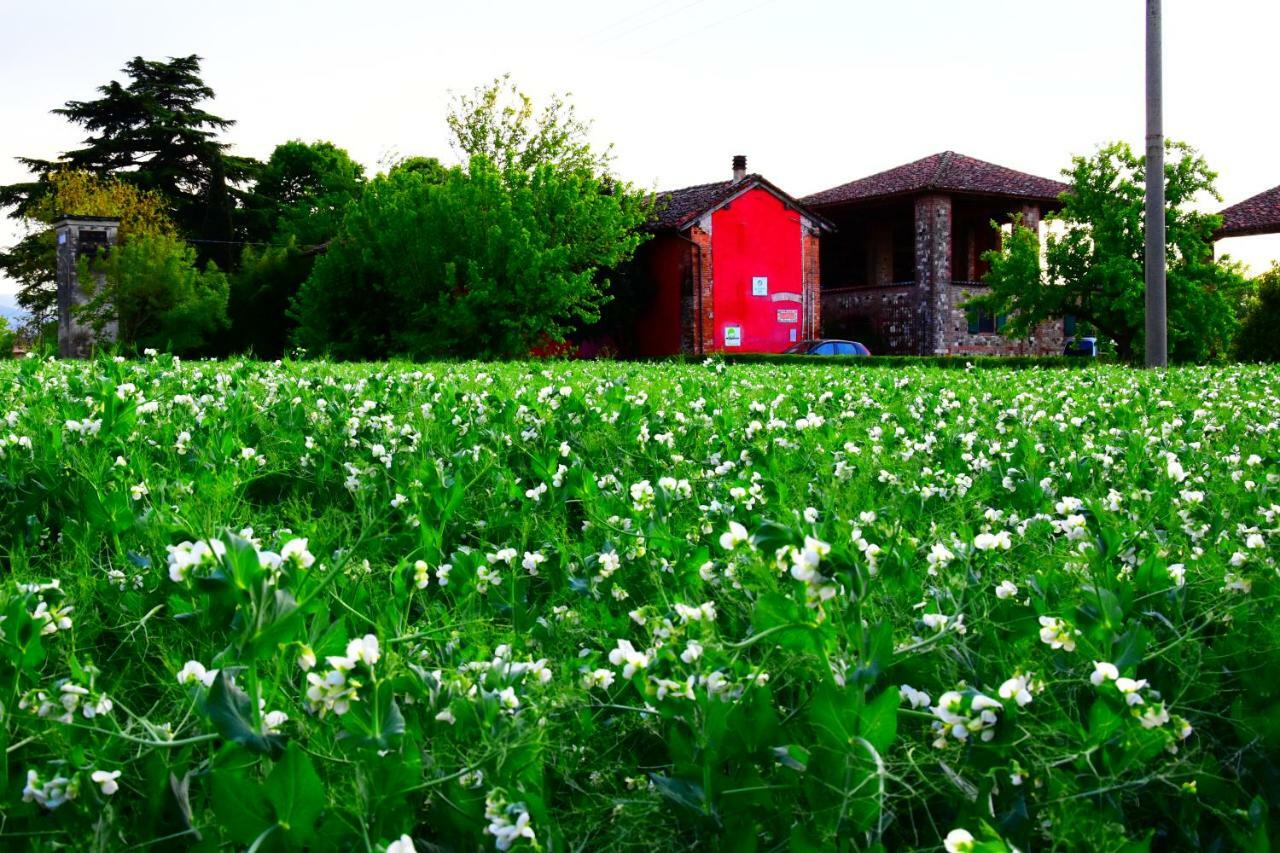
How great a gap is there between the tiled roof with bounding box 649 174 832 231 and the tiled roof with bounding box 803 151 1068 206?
2788 millimetres

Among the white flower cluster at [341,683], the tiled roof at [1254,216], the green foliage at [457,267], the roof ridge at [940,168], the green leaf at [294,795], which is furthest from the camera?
the roof ridge at [940,168]

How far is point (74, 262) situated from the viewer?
38375 millimetres

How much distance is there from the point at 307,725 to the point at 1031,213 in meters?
44.3

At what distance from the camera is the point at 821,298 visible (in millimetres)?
43562

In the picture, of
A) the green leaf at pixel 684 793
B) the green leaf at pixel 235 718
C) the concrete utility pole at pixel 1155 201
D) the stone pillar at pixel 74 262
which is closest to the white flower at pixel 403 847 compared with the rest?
the green leaf at pixel 235 718

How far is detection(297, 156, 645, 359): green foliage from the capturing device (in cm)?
2873

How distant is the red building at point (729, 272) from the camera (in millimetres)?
38062

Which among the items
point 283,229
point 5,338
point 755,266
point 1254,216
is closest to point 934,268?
point 755,266

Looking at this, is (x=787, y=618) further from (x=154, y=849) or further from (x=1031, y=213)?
(x=1031, y=213)

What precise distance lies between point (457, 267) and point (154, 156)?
110ft

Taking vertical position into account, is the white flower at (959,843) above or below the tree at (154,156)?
below

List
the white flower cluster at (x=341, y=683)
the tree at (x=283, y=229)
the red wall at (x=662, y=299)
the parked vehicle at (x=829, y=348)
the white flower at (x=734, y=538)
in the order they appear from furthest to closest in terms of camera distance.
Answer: the tree at (x=283, y=229), the red wall at (x=662, y=299), the parked vehicle at (x=829, y=348), the white flower at (x=734, y=538), the white flower cluster at (x=341, y=683)

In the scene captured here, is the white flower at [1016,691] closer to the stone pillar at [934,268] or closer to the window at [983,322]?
the stone pillar at [934,268]

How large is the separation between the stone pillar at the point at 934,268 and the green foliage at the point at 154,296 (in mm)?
27978
